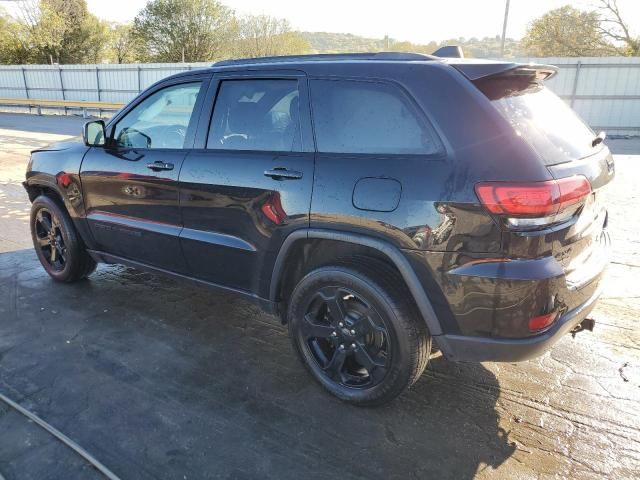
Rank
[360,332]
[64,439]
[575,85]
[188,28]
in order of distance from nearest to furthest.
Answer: [64,439]
[360,332]
[575,85]
[188,28]

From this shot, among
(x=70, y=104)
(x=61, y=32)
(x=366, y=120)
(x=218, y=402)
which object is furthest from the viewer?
(x=61, y=32)

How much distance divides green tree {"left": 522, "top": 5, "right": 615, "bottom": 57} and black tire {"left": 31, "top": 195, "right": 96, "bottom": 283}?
89.4 feet

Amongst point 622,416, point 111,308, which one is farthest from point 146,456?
point 622,416

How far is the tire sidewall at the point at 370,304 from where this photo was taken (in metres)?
2.62

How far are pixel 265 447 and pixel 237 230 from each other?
129cm

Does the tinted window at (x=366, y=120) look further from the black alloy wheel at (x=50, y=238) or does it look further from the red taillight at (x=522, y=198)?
the black alloy wheel at (x=50, y=238)

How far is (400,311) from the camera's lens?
259 centimetres

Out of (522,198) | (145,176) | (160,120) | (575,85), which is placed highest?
(575,85)

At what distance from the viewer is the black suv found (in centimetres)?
232

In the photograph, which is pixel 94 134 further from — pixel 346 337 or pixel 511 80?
pixel 511 80

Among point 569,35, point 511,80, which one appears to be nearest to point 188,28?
point 569,35

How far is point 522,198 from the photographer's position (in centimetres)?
224

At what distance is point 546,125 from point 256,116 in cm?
171

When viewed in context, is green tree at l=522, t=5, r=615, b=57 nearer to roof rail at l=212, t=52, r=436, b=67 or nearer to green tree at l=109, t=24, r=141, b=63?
roof rail at l=212, t=52, r=436, b=67
